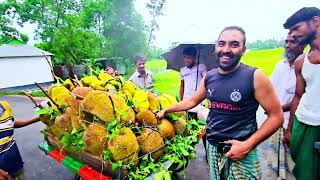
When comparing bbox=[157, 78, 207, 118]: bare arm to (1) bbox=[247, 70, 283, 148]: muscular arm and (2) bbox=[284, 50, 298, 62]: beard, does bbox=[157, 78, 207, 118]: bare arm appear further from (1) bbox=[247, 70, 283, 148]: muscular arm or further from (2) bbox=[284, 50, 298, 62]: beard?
(2) bbox=[284, 50, 298, 62]: beard

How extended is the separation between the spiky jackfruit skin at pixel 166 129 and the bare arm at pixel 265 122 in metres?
0.71

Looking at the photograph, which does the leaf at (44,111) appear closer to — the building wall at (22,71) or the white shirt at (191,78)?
the white shirt at (191,78)

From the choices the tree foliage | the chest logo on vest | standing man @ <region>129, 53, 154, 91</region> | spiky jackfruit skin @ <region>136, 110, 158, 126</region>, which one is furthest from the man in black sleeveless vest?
the tree foliage

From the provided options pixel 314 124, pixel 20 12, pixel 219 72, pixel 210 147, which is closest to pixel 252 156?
pixel 210 147

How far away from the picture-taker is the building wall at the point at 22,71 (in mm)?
19484

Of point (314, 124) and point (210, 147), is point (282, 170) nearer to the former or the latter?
point (314, 124)

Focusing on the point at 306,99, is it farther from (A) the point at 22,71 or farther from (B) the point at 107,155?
(A) the point at 22,71

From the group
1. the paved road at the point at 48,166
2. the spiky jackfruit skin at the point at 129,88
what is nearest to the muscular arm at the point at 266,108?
the spiky jackfruit skin at the point at 129,88

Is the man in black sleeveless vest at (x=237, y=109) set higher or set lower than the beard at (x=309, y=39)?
lower

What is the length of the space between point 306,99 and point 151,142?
160 cm

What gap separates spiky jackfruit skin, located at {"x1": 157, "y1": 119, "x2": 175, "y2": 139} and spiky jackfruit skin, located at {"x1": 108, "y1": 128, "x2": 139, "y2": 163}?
1.38 ft

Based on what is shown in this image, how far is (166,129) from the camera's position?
2.45 meters

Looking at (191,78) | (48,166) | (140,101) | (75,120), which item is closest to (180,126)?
(140,101)

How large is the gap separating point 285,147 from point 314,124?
2.64ft
